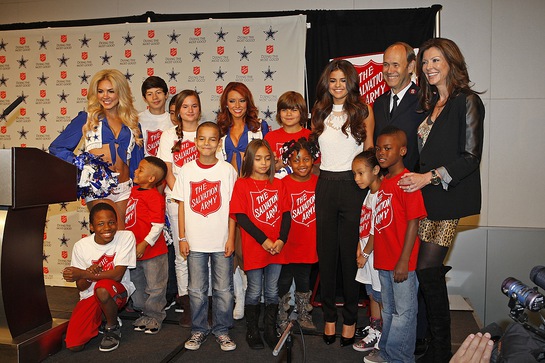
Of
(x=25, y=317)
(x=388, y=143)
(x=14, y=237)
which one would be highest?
(x=388, y=143)

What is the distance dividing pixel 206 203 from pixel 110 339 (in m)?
1.10

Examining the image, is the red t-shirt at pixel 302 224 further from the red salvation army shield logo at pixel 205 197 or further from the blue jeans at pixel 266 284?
the red salvation army shield logo at pixel 205 197

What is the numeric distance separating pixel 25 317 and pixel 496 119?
4.13 metres

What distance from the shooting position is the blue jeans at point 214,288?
320 cm

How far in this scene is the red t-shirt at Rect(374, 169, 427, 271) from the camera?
262 cm

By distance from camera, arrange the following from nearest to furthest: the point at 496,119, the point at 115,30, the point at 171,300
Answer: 1. the point at 171,300
2. the point at 496,119
3. the point at 115,30

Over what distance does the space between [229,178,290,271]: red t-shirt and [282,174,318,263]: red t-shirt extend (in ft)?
0.47

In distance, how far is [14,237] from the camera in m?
2.95

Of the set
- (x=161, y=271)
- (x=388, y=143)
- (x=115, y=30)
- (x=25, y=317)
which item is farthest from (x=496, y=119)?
(x=25, y=317)

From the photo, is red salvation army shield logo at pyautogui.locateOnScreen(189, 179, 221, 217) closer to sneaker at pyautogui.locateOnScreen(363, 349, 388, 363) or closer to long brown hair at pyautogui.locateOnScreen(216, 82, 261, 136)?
long brown hair at pyautogui.locateOnScreen(216, 82, 261, 136)

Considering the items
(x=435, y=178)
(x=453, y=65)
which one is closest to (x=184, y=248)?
(x=435, y=178)

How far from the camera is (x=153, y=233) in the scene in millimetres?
3494

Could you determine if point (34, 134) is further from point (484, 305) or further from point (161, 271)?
point (484, 305)

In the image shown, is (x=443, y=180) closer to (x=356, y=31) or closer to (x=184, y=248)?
(x=184, y=248)
